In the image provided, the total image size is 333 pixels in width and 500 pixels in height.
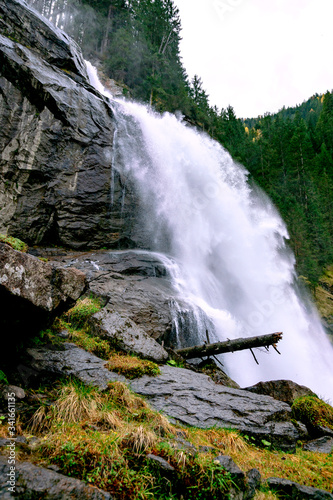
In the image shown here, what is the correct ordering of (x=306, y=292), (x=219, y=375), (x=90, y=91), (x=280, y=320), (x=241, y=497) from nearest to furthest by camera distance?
(x=241, y=497)
(x=219, y=375)
(x=90, y=91)
(x=280, y=320)
(x=306, y=292)

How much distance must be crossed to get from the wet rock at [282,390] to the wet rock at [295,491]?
407 cm

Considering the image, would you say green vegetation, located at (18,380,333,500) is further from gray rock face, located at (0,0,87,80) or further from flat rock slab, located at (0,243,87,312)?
gray rock face, located at (0,0,87,80)

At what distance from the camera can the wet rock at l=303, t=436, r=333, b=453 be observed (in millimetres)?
4727

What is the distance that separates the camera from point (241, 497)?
2691 mm

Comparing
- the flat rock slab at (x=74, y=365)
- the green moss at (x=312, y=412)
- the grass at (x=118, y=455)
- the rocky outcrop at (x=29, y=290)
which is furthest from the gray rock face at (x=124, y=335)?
the green moss at (x=312, y=412)

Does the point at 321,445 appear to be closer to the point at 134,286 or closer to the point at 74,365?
the point at 74,365

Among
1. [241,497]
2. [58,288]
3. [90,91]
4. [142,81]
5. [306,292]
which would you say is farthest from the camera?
[142,81]

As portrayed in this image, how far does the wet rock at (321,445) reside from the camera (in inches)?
186

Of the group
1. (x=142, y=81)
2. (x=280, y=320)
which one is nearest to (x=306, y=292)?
(x=280, y=320)

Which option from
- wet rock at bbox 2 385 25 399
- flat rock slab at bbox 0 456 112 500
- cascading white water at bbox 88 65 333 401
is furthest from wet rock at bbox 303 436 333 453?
cascading white water at bbox 88 65 333 401

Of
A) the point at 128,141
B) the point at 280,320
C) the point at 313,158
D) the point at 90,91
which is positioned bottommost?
the point at 280,320

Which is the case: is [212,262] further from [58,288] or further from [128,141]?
[58,288]

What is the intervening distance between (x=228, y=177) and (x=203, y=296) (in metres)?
15.7

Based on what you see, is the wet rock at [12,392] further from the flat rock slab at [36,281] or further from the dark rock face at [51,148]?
the dark rock face at [51,148]
